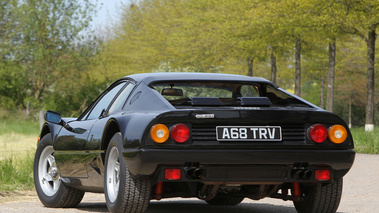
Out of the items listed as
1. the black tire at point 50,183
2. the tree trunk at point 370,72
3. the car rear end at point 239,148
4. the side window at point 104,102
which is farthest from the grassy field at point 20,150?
the car rear end at point 239,148

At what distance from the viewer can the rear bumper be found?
16.1 ft

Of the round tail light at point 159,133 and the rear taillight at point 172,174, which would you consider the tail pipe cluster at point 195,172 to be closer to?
the rear taillight at point 172,174

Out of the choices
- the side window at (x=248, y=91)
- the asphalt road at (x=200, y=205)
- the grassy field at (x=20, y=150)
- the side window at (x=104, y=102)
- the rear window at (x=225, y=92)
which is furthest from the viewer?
the grassy field at (x=20, y=150)

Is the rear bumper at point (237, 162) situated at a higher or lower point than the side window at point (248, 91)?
lower

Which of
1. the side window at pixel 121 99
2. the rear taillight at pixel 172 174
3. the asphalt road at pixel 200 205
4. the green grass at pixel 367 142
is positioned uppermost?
the side window at pixel 121 99

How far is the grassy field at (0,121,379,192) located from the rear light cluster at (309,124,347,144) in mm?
5382

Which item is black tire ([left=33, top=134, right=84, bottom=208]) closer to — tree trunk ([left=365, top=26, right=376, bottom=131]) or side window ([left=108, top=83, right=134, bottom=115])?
side window ([left=108, top=83, right=134, bottom=115])

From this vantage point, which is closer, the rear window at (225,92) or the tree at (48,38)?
the rear window at (225,92)

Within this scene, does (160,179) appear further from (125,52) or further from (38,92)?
(125,52)

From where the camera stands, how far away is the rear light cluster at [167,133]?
16.1 feet

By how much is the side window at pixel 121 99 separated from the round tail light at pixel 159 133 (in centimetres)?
107

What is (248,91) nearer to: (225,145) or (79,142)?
(225,145)

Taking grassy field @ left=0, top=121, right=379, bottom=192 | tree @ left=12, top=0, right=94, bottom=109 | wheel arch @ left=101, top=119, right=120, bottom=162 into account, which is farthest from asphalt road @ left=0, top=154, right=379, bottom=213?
tree @ left=12, top=0, right=94, bottom=109

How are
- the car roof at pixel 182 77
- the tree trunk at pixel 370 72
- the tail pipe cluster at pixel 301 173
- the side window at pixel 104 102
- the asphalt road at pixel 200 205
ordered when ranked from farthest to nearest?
the tree trunk at pixel 370 72 → the asphalt road at pixel 200 205 → the side window at pixel 104 102 → the car roof at pixel 182 77 → the tail pipe cluster at pixel 301 173
